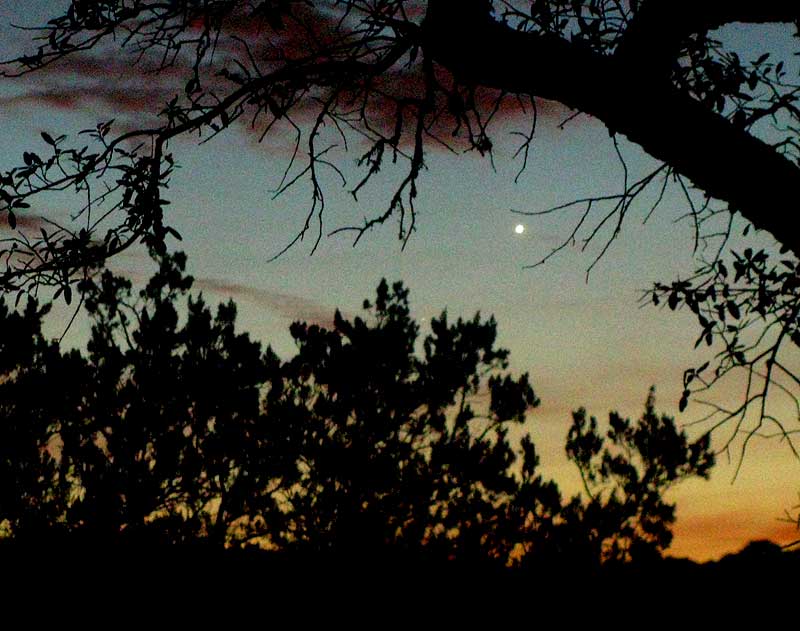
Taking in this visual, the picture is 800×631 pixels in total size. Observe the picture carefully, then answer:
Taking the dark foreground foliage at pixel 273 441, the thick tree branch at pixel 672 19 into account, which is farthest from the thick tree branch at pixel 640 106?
the dark foreground foliage at pixel 273 441

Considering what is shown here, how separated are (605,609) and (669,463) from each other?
57.8ft

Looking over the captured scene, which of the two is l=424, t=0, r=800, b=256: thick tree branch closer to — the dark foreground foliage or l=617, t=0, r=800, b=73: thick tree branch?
l=617, t=0, r=800, b=73: thick tree branch

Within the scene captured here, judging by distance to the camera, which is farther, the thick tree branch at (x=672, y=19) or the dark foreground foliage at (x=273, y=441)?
the dark foreground foliage at (x=273, y=441)

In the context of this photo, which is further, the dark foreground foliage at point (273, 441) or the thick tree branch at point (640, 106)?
the dark foreground foliage at point (273, 441)

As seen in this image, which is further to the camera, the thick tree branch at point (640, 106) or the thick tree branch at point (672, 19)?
the thick tree branch at point (672, 19)

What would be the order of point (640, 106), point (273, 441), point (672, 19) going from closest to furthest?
point (640, 106) < point (672, 19) < point (273, 441)

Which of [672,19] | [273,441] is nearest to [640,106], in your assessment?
[672,19]

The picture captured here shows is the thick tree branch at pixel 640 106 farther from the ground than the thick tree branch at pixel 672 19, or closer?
closer

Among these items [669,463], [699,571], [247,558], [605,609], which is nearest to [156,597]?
[247,558]

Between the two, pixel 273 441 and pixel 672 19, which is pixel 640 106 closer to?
pixel 672 19

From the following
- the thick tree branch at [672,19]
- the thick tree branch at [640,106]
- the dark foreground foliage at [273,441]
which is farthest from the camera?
the dark foreground foliage at [273,441]

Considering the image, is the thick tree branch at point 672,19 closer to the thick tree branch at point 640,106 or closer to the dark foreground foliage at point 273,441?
the thick tree branch at point 640,106

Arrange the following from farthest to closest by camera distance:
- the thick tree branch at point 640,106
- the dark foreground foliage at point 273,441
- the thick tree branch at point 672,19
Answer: the dark foreground foliage at point 273,441 → the thick tree branch at point 672,19 → the thick tree branch at point 640,106

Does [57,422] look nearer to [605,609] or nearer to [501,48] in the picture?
[605,609]
